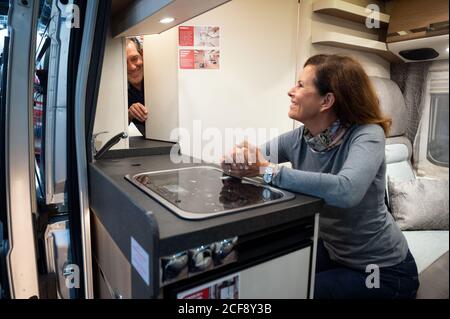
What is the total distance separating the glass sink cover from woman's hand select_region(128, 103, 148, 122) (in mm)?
668

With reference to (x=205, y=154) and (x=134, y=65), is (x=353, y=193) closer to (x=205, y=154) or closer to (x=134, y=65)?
(x=205, y=154)

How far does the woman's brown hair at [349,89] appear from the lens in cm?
101

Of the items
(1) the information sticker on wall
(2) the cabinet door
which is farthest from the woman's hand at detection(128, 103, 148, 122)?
(2) the cabinet door

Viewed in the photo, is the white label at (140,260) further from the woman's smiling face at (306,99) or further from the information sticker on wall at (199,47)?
the information sticker on wall at (199,47)

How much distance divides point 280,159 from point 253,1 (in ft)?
3.44

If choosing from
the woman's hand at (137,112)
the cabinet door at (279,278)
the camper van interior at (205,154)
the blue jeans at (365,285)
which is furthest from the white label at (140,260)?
the woman's hand at (137,112)

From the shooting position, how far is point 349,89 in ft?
3.40

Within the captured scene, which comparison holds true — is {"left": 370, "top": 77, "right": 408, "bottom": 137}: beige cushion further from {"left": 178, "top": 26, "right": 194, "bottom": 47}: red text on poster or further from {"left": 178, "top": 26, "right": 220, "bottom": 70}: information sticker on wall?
{"left": 178, "top": 26, "right": 194, "bottom": 47}: red text on poster

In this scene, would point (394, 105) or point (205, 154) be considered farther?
point (394, 105)

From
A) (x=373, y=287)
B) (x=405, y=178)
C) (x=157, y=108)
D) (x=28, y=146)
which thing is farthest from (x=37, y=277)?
(x=405, y=178)

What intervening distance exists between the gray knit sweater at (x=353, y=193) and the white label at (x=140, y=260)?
1.42 feet

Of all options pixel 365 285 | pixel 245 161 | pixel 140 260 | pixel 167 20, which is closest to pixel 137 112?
pixel 167 20

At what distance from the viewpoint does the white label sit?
23.1 inches

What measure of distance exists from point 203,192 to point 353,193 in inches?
16.2
